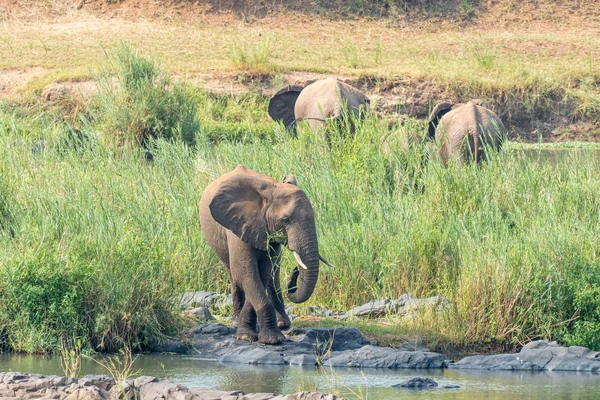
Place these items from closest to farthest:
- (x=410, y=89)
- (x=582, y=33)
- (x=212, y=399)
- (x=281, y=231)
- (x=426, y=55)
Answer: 1. (x=212, y=399)
2. (x=281, y=231)
3. (x=410, y=89)
4. (x=426, y=55)
5. (x=582, y=33)

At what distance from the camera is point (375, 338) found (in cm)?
902

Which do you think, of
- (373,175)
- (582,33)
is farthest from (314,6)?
(373,175)

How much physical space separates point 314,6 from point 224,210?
25.0 metres

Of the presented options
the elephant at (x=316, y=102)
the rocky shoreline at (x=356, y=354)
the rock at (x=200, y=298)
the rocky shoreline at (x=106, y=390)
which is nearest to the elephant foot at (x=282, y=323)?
the rocky shoreline at (x=356, y=354)

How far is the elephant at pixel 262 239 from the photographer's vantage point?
26.9ft

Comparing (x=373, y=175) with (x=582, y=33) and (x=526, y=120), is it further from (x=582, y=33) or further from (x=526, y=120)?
(x=582, y=33)

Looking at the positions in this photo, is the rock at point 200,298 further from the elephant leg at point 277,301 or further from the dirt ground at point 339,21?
the dirt ground at point 339,21

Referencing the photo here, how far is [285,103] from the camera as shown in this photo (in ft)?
66.8

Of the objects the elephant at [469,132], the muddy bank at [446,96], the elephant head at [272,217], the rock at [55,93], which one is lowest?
the muddy bank at [446,96]

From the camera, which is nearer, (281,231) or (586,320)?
(281,231)

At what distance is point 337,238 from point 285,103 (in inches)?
399

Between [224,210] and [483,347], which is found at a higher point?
[224,210]

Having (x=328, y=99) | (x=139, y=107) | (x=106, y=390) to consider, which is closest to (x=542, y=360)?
(x=106, y=390)

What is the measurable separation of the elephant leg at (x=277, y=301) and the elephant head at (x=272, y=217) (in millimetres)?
198
